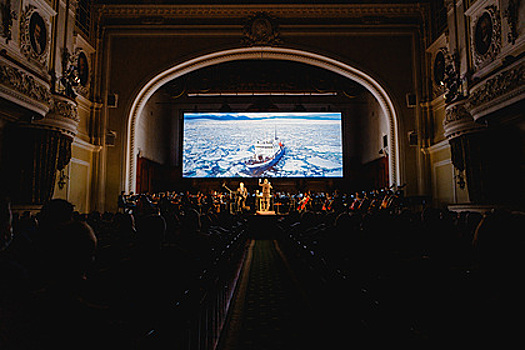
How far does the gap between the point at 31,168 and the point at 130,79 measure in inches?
201

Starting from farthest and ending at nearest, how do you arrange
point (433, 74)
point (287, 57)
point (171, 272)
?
point (287, 57)
point (433, 74)
point (171, 272)

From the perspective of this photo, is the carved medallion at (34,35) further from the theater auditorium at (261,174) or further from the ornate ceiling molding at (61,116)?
the ornate ceiling molding at (61,116)

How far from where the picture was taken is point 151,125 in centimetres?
1783

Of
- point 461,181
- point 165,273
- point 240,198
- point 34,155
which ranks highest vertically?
point 34,155

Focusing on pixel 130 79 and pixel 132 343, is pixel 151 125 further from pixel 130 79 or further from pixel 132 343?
pixel 132 343

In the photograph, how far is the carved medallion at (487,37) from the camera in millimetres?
7812

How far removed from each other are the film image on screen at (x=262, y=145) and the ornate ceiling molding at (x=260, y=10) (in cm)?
788

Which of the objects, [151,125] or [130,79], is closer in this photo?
[130,79]

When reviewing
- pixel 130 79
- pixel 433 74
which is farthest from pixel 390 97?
pixel 130 79

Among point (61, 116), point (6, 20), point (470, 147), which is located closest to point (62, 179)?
point (61, 116)

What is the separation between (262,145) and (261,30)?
26.5ft

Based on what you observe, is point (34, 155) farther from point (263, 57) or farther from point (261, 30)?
point (261, 30)

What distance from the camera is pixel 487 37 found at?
8.23 m

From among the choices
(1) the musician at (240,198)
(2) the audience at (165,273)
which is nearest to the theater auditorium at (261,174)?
(2) the audience at (165,273)
